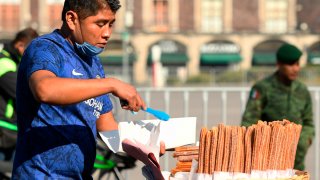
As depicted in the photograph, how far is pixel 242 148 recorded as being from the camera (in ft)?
11.7

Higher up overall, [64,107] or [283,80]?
[64,107]

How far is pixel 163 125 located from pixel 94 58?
0.52 metres

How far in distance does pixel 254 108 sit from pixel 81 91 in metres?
3.66

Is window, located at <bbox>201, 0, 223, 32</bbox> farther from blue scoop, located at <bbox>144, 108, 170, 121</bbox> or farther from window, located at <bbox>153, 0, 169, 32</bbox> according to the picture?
blue scoop, located at <bbox>144, 108, 170, 121</bbox>

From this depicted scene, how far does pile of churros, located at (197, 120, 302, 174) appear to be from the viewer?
3539mm

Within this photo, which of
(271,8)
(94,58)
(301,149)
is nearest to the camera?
(94,58)

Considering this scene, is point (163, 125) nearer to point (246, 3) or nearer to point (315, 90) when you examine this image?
point (315, 90)

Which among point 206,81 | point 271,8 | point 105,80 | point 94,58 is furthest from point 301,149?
point 271,8

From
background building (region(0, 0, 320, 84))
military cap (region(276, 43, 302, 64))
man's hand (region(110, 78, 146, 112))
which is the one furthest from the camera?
background building (region(0, 0, 320, 84))

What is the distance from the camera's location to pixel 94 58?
3971mm

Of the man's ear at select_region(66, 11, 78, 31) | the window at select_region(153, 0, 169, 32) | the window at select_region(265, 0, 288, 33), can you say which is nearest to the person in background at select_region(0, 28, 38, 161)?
the man's ear at select_region(66, 11, 78, 31)

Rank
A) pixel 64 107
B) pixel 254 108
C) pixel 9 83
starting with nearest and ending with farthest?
1. pixel 64 107
2. pixel 254 108
3. pixel 9 83

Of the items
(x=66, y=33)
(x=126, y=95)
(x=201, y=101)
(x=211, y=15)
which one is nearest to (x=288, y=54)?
(x=66, y=33)

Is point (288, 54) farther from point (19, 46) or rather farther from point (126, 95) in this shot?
point (126, 95)
